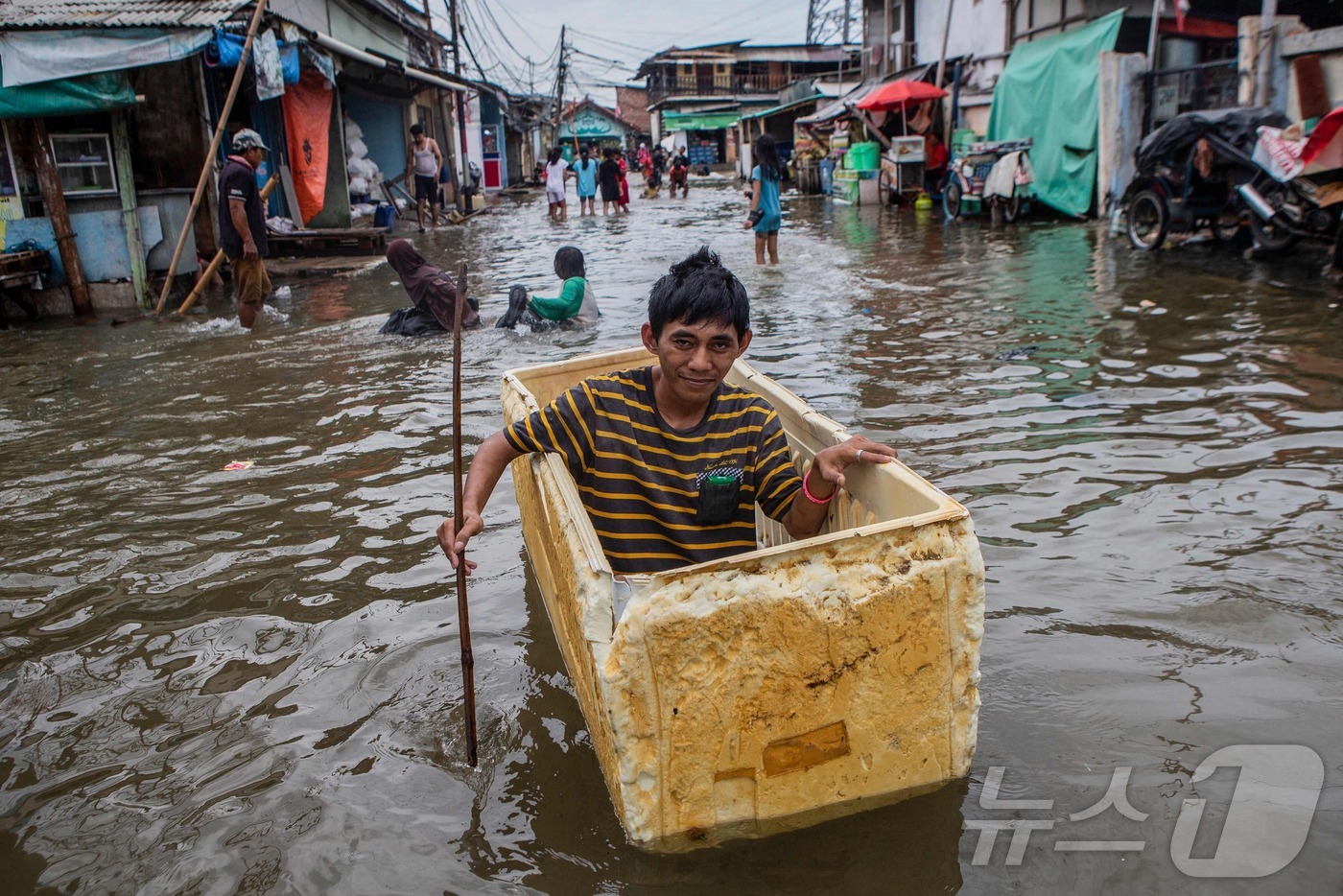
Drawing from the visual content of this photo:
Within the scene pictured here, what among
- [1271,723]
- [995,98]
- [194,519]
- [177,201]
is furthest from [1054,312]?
[995,98]

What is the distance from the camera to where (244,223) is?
8.73 meters

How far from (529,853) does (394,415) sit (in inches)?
164

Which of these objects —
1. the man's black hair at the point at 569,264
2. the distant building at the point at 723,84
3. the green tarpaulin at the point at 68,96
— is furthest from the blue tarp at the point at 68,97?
the distant building at the point at 723,84

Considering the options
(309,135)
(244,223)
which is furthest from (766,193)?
(309,135)

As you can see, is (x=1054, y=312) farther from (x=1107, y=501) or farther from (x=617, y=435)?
(x=617, y=435)

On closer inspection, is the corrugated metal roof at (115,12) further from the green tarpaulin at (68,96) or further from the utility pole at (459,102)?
the utility pole at (459,102)

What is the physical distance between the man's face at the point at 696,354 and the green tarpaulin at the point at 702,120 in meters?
48.5

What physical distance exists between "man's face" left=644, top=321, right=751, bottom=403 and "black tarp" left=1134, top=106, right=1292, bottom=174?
29.5ft

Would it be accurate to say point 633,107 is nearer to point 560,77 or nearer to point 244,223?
point 560,77

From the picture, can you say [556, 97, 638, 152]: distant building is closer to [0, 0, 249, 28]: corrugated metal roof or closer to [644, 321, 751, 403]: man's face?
[0, 0, 249, 28]: corrugated metal roof

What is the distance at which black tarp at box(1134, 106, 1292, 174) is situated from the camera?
9.56 m

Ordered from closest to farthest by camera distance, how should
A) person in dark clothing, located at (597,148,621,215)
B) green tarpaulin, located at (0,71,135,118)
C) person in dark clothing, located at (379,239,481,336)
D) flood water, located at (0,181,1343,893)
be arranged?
flood water, located at (0,181,1343,893) < person in dark clothing, located at (379,239,481,336) < green tarpaulin, located at (0,71,135,118) < person in dark clothing, located at (597,148,621,215)

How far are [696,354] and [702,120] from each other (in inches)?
1923

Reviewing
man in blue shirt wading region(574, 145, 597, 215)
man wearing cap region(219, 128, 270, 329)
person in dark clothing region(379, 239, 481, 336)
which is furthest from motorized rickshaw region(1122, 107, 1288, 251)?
man in blue shirt wading region(574, 145, 597, 215)
